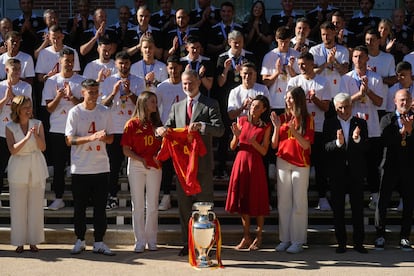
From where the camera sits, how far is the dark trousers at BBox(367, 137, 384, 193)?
9.95 metres

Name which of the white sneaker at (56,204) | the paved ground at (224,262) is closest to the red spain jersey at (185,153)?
the paved ground at (224,262)

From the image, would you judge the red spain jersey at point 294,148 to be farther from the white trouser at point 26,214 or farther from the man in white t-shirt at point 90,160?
the white trouser at point 26,214

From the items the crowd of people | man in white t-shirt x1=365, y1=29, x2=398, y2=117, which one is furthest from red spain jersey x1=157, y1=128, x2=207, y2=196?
man in white t-shirt x1=365, y1=29, x2=398, y2=117

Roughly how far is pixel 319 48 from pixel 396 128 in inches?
77.1

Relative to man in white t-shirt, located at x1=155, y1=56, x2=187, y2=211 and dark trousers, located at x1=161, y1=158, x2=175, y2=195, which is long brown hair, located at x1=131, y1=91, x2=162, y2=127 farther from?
dark trousers, located at x1=161, y1=158, x2=175, y2=195

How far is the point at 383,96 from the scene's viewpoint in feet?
32.8

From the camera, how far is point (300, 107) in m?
8.84

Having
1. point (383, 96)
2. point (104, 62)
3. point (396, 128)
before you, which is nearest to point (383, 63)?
point (383, 96)

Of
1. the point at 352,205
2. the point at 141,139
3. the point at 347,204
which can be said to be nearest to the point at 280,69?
the point at 347,204

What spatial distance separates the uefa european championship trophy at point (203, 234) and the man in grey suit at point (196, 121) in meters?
0.43

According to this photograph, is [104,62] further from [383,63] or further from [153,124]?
[383,63]

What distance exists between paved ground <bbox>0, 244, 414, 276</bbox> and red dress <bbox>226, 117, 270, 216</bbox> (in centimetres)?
56

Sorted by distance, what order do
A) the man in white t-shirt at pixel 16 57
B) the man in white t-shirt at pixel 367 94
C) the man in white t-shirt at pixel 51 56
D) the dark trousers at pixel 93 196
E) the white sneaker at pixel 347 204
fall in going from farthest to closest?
the man in white t-shirt at pixel 51 56
the man in white t-shirt at pixel 16 57
the white sneaker at pixel 347 204
the man in white t-shirt at pixel 367 94
the dark trousers at pixel 93 196

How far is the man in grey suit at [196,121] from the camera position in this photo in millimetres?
8711
